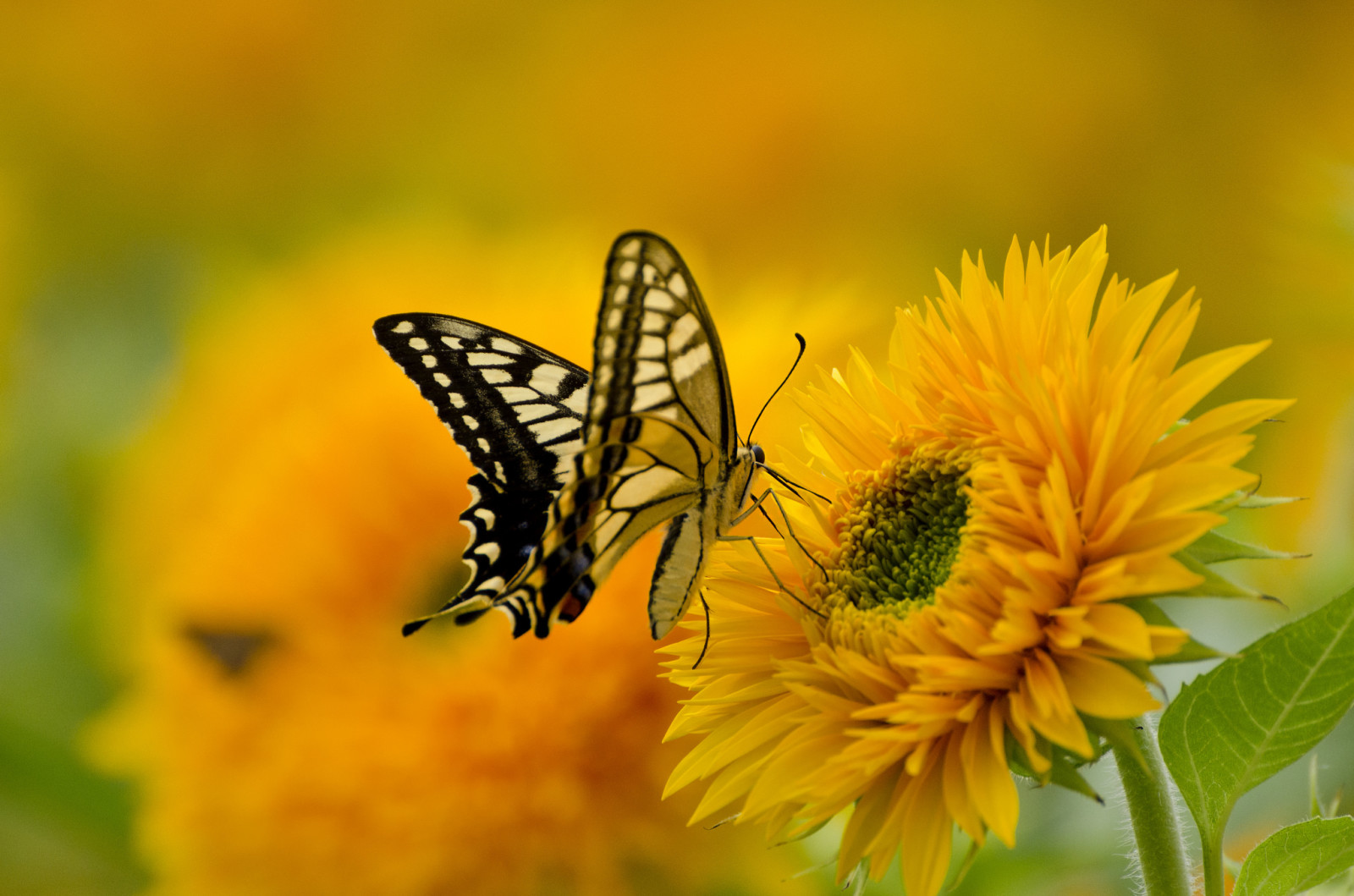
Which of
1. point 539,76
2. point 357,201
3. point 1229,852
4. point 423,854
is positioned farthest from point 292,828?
point 539,76

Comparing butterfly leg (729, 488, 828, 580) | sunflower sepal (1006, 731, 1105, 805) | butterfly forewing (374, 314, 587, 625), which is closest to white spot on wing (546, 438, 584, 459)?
butterfly forewing (374, 314, 587, 625)

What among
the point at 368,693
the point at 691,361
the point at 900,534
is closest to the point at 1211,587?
the point at 900,534

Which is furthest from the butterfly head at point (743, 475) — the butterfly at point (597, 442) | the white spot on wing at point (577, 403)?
the white spot on wing at point (577, 403)

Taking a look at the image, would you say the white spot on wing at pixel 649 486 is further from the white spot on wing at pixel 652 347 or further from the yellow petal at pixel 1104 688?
the yellow petal at pixel 1104 688

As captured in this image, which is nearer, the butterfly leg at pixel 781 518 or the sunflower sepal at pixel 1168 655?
the sunflower sepal at pixel 1168 655

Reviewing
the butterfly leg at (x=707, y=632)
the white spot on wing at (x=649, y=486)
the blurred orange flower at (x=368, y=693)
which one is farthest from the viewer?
the blurred orange flower at (x=368, y=693)

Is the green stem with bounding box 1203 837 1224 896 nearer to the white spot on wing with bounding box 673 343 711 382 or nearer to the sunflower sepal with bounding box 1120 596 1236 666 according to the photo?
the sunflower sepal with bounding box 1120 596 1236 666

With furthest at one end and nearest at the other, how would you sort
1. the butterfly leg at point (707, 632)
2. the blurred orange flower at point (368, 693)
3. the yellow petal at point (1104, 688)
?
the blurred orange flower at point (368, 693)
the butterfly leg at point (707, 632)
the yellow petal at point (1104, 688)

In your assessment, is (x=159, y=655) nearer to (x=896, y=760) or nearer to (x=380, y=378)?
(x=380, y=378)
